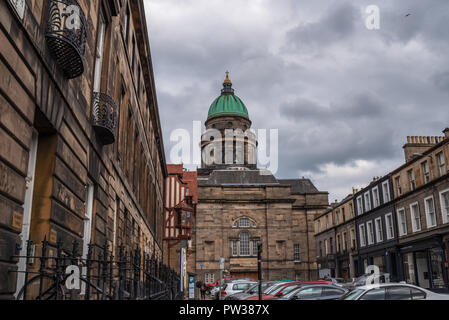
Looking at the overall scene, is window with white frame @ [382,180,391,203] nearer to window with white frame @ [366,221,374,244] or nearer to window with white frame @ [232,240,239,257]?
window with white frame @ [366,221,374,244]

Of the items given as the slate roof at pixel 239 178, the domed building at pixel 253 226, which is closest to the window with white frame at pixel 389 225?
the domed building at pixel 253 226

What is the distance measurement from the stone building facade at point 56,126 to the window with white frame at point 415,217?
2679 cm

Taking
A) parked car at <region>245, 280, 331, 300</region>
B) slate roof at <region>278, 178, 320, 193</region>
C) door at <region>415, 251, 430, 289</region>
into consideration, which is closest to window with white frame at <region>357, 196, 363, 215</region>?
door at <region>415, 251, 430, 289</region>

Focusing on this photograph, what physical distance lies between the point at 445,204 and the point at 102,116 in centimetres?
2633

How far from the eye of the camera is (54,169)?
23.2 ft

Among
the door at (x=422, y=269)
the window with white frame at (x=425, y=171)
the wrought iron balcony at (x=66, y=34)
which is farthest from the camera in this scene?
the door at (x=422, y=269)

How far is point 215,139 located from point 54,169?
78.1 meters

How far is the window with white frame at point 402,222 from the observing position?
35.3 metres

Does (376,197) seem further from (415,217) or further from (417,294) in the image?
(417,294)

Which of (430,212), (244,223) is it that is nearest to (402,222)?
(430,212)

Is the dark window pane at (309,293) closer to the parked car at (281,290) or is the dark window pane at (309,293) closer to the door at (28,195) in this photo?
the parked car at (281,290)

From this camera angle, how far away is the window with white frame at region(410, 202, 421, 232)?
3300 cm

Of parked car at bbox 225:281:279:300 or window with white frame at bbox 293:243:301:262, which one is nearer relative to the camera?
parked car at bbox 225:281:279:300

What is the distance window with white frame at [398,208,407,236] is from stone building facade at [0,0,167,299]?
93.6ft
